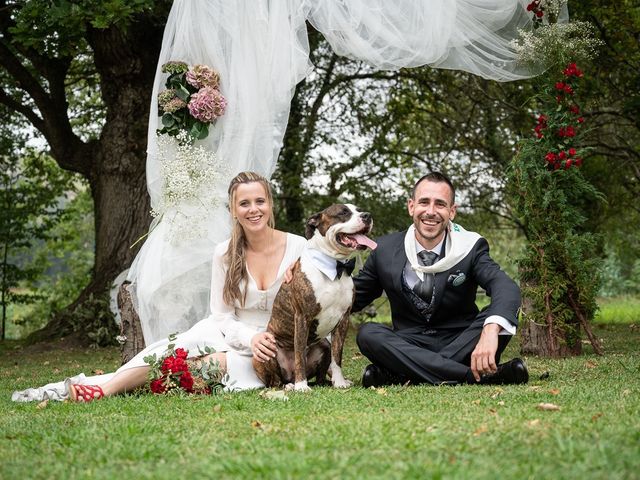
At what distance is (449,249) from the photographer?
555 cm

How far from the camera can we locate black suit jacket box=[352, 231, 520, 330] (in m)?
5.41

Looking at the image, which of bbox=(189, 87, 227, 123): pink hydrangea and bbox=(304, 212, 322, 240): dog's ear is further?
bbox=(189, 87, 227, 123): pink hydrangea

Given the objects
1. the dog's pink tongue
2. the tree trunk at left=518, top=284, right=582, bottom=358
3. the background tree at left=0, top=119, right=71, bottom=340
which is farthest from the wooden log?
the background tree at left=0, top=119, right=71, bottom=340

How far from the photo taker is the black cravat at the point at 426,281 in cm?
554

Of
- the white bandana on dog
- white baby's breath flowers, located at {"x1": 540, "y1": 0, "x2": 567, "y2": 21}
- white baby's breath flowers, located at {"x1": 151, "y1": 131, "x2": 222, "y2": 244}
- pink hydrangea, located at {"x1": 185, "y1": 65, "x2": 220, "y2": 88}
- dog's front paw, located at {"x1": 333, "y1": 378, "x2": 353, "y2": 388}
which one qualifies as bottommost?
dog's front paw, located at {"x1": 333, "y1": 378, "x2": 353, "y2": 388}

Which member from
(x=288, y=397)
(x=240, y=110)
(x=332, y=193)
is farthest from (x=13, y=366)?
(x=332, y=193)

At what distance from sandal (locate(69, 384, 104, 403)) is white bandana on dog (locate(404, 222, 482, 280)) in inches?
86.2

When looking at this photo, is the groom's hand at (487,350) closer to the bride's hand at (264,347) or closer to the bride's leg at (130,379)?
the bride's hand at (264,347)

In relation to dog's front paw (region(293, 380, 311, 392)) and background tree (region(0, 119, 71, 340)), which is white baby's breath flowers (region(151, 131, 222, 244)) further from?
background tree (region(0, 119, 71, 340))

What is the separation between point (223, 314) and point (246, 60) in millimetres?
2187

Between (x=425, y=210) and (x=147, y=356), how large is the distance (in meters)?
2.05

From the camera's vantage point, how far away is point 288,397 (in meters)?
4.89

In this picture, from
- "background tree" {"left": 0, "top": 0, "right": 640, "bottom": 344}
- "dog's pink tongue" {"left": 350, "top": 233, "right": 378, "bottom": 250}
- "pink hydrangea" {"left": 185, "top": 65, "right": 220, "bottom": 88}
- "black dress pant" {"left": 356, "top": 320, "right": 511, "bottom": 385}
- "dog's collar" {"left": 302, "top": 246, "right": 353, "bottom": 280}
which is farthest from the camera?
"background tree" {"left": 0, "top": 0, "right": 640, "bottom": 344}

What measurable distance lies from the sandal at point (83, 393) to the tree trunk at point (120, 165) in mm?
6421
